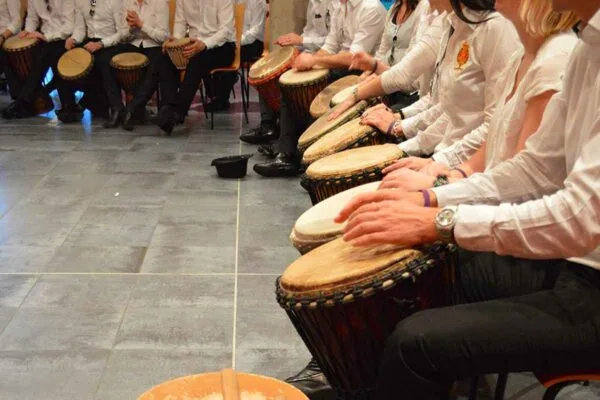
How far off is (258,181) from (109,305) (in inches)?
81.4

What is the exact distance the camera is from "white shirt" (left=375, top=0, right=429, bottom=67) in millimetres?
4117

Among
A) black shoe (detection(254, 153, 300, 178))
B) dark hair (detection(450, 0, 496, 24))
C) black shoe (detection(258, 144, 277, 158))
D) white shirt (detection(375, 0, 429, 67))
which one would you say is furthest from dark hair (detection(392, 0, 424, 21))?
dark hair (detection(450, 0, 496, 24))

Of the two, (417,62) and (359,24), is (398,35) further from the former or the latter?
(417,62)

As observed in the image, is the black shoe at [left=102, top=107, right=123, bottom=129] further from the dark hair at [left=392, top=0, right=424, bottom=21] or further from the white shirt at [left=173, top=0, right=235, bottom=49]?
the dark hair at [left=392, top=0, right=424, bottom=21]

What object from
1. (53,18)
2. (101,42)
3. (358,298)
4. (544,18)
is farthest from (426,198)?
(53,18)

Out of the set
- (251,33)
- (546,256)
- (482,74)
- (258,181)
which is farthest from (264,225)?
(251,33)

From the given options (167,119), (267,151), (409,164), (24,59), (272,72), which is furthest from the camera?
(24,59)

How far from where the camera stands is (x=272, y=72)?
17.4 ft

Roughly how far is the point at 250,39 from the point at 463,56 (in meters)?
4.91

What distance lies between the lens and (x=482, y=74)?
2471 millimetres

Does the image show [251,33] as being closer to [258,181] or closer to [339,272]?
[258,181]

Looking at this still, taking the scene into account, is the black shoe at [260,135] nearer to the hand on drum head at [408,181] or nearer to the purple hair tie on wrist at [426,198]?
the hand on drum head at [408,181]

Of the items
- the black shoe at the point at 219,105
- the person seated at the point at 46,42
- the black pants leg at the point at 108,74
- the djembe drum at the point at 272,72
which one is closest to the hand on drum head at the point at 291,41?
the djembe drum at the point at 272,72

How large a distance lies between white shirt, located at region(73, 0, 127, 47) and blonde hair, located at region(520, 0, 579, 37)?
5.92 meters
